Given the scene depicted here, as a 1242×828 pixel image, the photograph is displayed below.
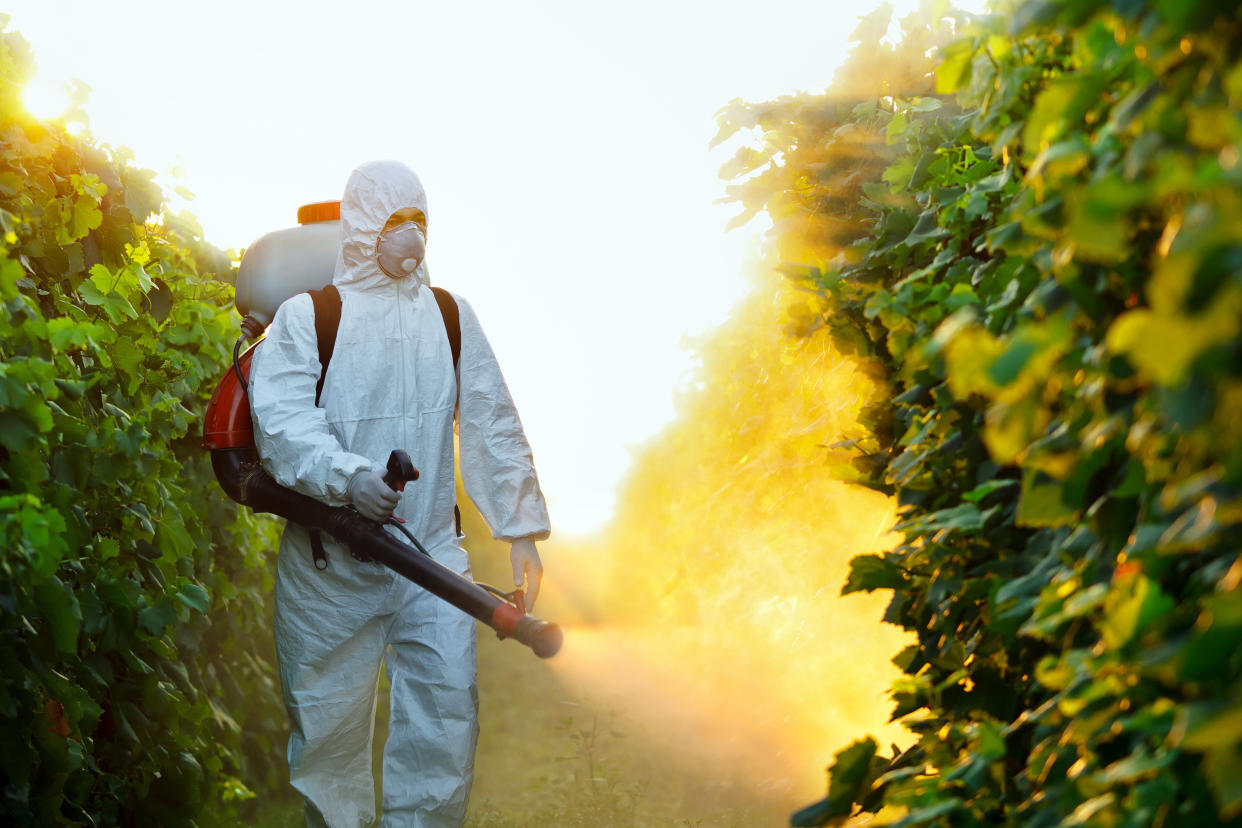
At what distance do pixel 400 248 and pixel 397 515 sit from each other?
75cm

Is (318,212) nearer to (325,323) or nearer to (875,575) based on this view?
(325,323)

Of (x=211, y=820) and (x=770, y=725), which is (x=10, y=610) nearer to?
(x=211, y=820)

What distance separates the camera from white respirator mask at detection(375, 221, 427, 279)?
132 inches

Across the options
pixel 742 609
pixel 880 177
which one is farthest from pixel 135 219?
pixel 742 609

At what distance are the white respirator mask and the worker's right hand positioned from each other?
68 cm

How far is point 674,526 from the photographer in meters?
6.19

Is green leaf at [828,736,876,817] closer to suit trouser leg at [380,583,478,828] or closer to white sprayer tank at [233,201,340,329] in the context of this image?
suit trouser leg at [380,583,478,828]

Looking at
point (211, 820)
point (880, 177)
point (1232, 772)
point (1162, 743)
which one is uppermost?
point (880, 177)

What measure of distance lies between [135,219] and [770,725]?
12.8 ft

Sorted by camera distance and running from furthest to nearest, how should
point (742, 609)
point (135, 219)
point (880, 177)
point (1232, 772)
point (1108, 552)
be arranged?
point (742, 609)
point (135, 219)
point (880, 177)
point (1108, 552)
point (1232, 772)

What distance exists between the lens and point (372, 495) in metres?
2.97

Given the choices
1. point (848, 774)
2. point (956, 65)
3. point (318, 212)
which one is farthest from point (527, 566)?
point (956, 65)

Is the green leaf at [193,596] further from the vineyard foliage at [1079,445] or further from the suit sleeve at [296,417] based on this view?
the vineyard foliage at [1079,445]

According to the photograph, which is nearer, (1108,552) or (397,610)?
(1108,552)
